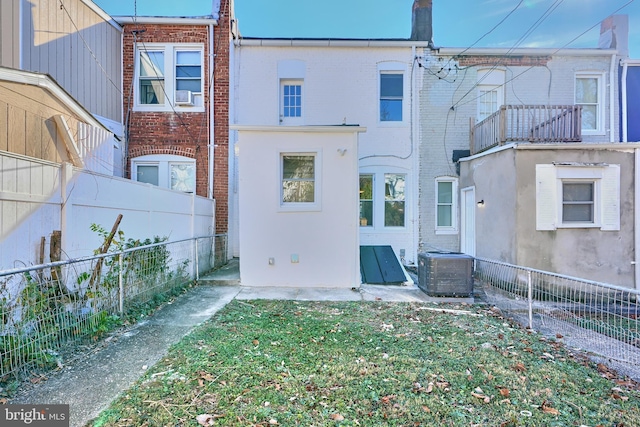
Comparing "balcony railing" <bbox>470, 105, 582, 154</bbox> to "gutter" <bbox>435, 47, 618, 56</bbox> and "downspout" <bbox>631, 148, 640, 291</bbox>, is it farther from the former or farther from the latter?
"gutter" <bbox>435, 47, 618, 56</bbox>

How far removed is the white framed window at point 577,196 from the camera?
7250 mm

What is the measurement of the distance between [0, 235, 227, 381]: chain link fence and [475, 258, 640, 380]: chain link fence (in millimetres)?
5871

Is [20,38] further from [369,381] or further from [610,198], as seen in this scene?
[610,198]

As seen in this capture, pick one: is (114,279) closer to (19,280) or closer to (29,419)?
(19,280)

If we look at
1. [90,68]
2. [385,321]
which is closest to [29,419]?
[385,321]

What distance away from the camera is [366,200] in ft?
33.2

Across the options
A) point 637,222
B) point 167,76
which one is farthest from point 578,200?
Result: point 167,76

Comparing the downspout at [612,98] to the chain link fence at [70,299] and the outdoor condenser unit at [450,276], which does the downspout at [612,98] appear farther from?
the chain link fence at [70,299]

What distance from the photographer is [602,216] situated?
734 cm

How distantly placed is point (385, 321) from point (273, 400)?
265 centimetres

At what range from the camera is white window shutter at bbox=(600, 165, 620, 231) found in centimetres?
732

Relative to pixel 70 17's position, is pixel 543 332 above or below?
below

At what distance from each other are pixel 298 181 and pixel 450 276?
3703 millimetres

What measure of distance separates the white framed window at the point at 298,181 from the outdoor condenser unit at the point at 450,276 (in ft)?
9.04
